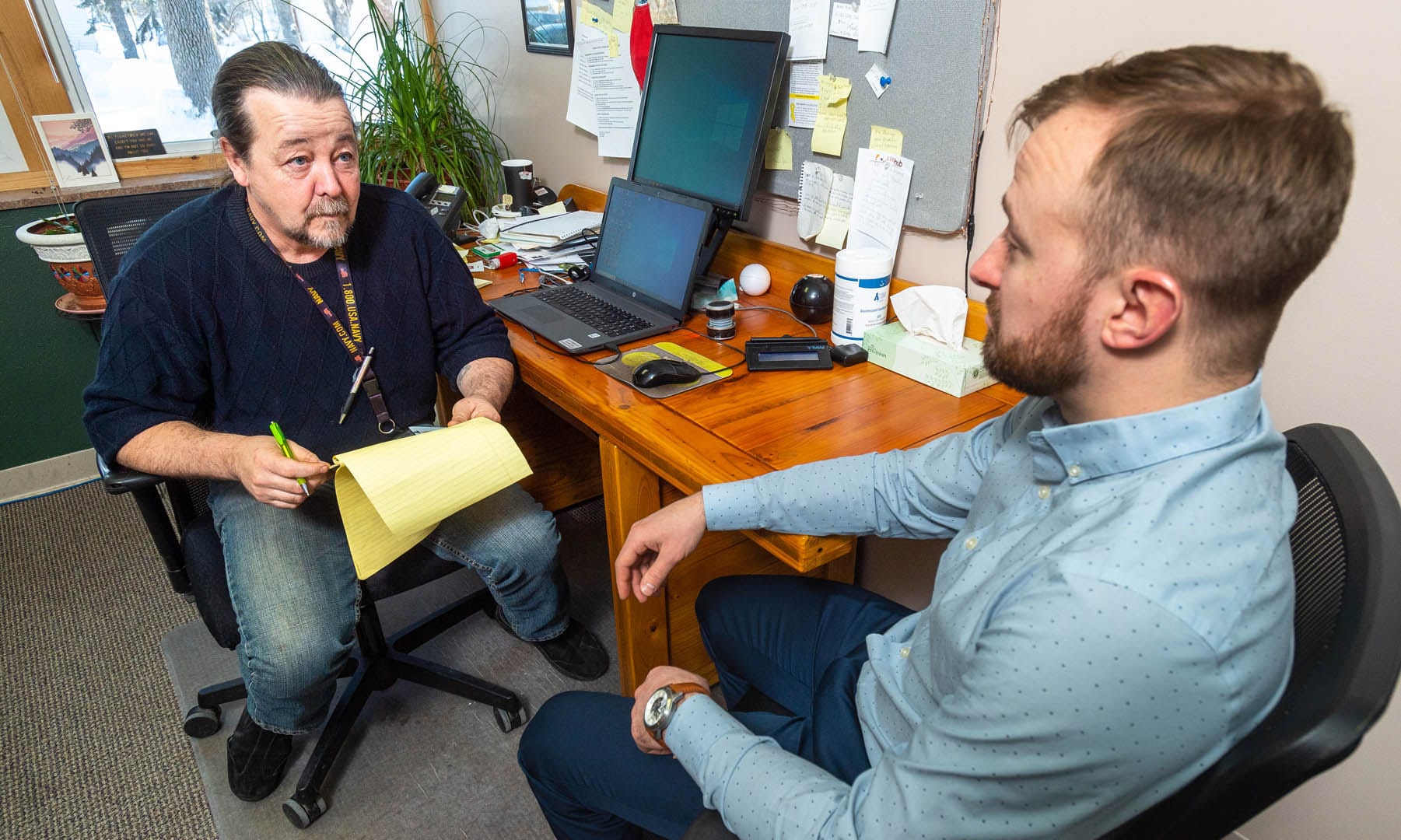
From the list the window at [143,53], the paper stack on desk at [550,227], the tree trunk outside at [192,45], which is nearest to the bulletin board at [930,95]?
the paper stack on desk at [550,227]

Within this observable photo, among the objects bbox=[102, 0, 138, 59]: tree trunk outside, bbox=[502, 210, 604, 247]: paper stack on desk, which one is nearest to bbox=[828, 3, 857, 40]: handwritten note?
bbox=[502, 210, 604, 247]: paper stack on desk

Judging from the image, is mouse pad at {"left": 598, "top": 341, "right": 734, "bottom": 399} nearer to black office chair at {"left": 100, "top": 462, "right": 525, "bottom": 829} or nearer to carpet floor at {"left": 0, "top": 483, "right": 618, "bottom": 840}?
black office chair at {"left": 100, "top": 462, "right": 525, "bottom": 829}

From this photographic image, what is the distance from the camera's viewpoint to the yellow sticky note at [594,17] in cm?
198

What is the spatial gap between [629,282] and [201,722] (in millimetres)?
1248

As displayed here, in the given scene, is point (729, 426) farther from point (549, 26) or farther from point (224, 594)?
point (549, 26)

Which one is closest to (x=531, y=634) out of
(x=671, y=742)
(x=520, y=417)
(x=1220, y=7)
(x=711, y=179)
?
(x=520, y=417)

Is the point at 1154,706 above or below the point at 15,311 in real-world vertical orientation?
above

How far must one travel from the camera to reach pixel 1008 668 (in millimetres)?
581

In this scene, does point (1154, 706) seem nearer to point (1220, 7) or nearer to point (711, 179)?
point (1220, 7)

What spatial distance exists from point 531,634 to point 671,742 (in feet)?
2.71

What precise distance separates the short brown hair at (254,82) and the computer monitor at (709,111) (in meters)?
Answer: 0.66

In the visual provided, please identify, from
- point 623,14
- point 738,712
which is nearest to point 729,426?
point 738,712

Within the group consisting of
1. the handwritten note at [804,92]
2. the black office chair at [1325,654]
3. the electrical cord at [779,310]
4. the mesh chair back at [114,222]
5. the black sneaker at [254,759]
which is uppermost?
the handwritten note at [804,92]

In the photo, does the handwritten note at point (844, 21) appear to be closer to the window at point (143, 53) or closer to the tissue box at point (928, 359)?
the tissue box at point (928, 359)
